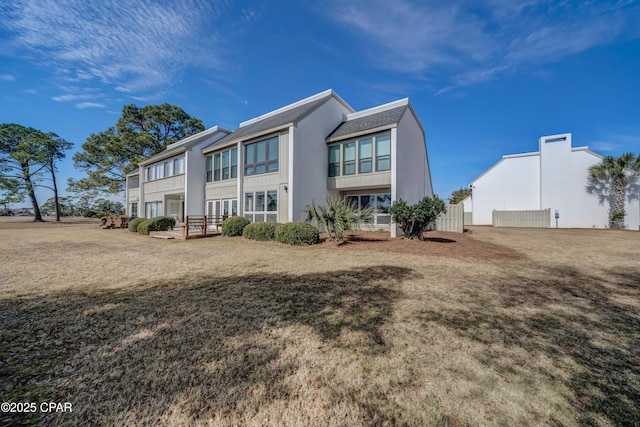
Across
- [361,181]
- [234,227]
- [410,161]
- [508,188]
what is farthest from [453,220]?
[234,227]

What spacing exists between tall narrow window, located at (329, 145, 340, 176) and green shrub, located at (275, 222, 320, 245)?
236 inches

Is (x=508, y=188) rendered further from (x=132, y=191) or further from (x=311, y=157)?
(x=132, y=191)

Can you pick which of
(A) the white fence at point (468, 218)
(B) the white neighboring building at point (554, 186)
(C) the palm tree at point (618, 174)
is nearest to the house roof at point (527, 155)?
(B) the white neighboring building at point (554, 186)

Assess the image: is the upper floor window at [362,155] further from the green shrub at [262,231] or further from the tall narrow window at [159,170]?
the tall narrow window at [159,170]

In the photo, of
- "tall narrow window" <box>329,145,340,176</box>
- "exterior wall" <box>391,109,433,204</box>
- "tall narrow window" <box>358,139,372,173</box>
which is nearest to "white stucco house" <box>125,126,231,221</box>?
"tall narrow window" <box>329,145,340,176</box>

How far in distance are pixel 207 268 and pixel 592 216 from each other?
30344mm

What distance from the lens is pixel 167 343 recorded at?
2906 millimetres

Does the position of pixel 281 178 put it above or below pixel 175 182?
below

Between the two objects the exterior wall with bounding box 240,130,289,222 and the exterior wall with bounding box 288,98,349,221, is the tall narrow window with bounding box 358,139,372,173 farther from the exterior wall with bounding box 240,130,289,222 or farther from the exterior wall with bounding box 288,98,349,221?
the exterior wall with bounding box 240,130,289,222

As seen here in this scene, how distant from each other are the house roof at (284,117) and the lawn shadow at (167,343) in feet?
38.2

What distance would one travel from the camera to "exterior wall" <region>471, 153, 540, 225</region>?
912 inches

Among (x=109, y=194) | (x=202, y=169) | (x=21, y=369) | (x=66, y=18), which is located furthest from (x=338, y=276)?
(x=109, y=194)

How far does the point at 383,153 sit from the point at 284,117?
736 centimetres

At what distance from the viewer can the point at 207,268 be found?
6754 millimetres
